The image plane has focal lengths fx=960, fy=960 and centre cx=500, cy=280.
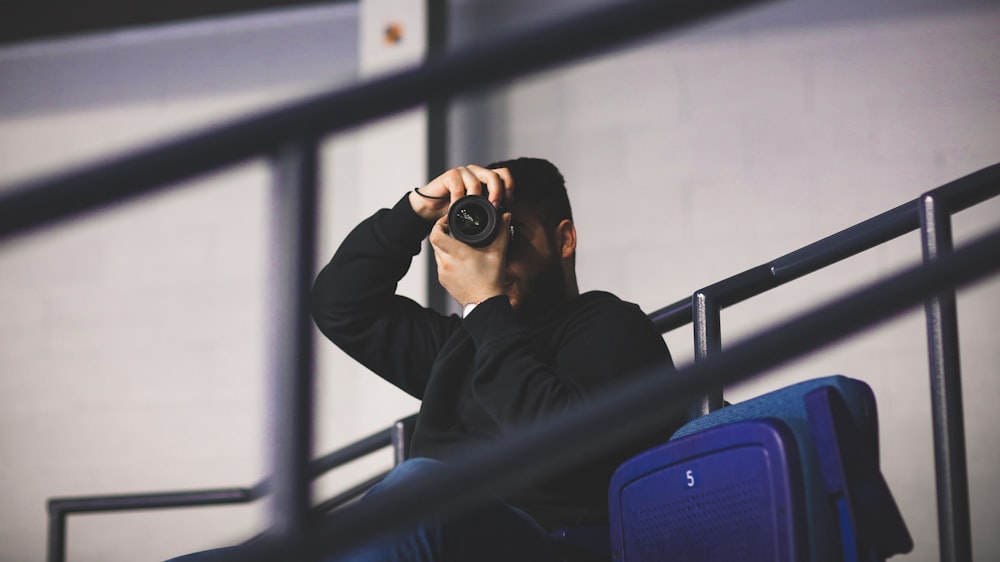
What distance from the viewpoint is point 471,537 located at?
3.05ft

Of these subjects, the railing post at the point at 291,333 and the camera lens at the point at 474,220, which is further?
the camera lens at the point at 474,220

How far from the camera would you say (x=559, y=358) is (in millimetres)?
1283

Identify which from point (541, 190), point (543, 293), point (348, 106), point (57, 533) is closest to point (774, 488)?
point (348, 106)

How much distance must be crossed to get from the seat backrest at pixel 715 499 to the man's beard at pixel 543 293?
447mm

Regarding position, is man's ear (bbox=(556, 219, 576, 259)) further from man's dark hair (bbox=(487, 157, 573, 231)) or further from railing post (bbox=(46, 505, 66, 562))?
railing post (bbox=(46, 505, 66, 562))

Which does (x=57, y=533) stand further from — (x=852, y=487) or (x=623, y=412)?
(x=623, y=412)

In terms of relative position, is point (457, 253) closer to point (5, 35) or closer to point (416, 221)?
point (416, 221)

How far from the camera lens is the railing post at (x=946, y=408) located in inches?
41.5

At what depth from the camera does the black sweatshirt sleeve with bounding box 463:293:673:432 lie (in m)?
1.14

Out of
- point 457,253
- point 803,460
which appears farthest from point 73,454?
point 803,460

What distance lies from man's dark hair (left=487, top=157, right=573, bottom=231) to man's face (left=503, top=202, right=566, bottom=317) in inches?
0.8

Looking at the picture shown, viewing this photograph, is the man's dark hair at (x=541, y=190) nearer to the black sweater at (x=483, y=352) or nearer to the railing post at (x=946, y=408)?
the black sweater at (x=483, y=352)

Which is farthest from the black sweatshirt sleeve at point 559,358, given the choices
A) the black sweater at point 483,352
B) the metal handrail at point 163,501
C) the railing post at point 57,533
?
the railing post at point 57,533

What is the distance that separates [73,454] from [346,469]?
1.07m
